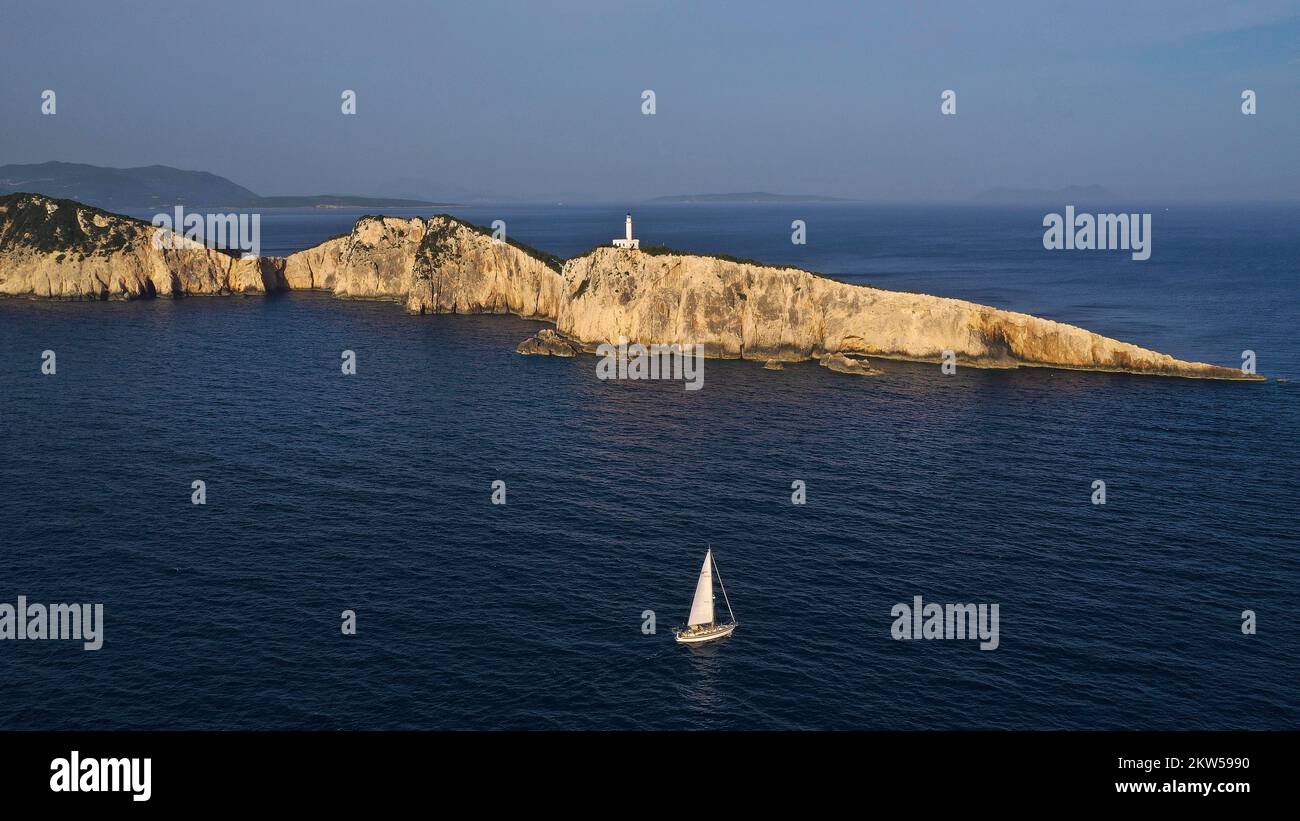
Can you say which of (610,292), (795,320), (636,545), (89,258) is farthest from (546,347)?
(89,258)

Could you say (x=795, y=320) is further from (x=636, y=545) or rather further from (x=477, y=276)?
(x=636, y=545)

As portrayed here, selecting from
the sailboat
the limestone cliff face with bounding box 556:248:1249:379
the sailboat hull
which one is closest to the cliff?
the limestone cliff face with bounding box 556:248:1249:379

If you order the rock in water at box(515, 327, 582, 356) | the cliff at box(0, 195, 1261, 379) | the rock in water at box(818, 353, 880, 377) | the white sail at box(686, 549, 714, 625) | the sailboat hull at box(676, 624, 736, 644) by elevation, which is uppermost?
the cliff at box(0, 195, 1261, 379)

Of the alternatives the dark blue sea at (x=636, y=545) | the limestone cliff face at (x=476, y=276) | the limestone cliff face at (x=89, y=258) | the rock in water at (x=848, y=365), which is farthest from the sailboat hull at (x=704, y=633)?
the limestone cliff face at (x=89, y=258)

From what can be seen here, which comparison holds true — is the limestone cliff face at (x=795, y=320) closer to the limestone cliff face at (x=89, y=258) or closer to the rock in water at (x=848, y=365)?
the rock in water at (x=848, y=365)

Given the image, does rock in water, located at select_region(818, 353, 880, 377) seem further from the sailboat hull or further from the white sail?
the white sail
